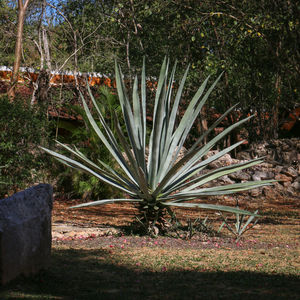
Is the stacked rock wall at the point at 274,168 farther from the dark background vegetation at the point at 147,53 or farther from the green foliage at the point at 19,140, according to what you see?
the green foliage at the point at 19,140

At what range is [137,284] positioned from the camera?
341 cm

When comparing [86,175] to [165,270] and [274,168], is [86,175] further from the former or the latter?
[165,270]

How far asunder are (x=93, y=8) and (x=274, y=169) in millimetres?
6114

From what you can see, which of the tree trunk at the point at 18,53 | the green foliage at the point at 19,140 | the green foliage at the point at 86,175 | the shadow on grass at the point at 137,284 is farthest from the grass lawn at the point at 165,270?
the tree trunk at the point at 18,53

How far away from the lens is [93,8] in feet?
39.3

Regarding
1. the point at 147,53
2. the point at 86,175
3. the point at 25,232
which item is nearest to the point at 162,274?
the point at 25,232

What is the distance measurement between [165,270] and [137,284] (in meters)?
0.48

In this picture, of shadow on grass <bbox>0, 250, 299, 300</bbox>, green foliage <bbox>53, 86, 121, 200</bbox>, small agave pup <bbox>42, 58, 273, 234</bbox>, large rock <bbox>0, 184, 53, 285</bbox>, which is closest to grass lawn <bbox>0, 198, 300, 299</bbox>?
shadow on grass <bbox>0, 250, 299, 300</bbox>

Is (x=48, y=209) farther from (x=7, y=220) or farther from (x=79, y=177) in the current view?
(x=79, y=177)

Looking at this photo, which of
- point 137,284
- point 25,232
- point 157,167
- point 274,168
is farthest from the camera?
point 274,168

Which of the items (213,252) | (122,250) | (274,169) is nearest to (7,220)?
(122,250)

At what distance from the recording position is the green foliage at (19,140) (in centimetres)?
817

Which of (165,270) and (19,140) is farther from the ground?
(19,140)

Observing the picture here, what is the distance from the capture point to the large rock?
309cm
